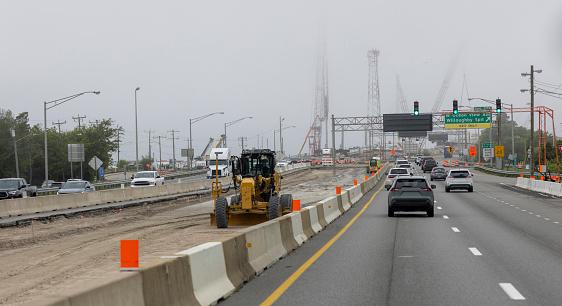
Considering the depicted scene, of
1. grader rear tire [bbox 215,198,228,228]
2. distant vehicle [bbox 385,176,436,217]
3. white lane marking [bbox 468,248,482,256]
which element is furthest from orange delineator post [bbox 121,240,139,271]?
distant vehicle [bbox 385,176,436,217]

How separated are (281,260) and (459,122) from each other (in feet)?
272

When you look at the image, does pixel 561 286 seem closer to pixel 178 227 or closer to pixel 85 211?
pixel 178 227

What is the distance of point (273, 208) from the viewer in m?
23.7

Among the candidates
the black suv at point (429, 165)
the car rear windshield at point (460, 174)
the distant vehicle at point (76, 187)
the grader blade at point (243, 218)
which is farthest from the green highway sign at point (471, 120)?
the grader blade at point (243, 218)

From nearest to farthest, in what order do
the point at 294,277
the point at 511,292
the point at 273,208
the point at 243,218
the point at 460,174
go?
the point at 511,292 → the point at 294,277 → the point at 273,208 → the point at 243,218 → the point at 460,174

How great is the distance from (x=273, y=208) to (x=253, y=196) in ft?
4.00

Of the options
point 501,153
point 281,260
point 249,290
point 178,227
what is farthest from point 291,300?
point 501,153

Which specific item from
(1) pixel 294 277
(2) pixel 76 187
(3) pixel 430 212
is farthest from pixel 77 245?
(2) pixel 76 187

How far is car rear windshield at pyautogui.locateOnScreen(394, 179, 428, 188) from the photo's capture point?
87.5 ft

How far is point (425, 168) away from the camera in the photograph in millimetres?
93188

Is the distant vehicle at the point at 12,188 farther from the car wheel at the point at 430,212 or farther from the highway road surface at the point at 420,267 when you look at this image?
the car wheel at the point at 430,212

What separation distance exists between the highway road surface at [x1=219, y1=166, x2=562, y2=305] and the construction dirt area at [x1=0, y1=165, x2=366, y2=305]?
3.29m

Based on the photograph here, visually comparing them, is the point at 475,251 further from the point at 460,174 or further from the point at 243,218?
the point at 460,174

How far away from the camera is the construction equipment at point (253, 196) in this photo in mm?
24016
